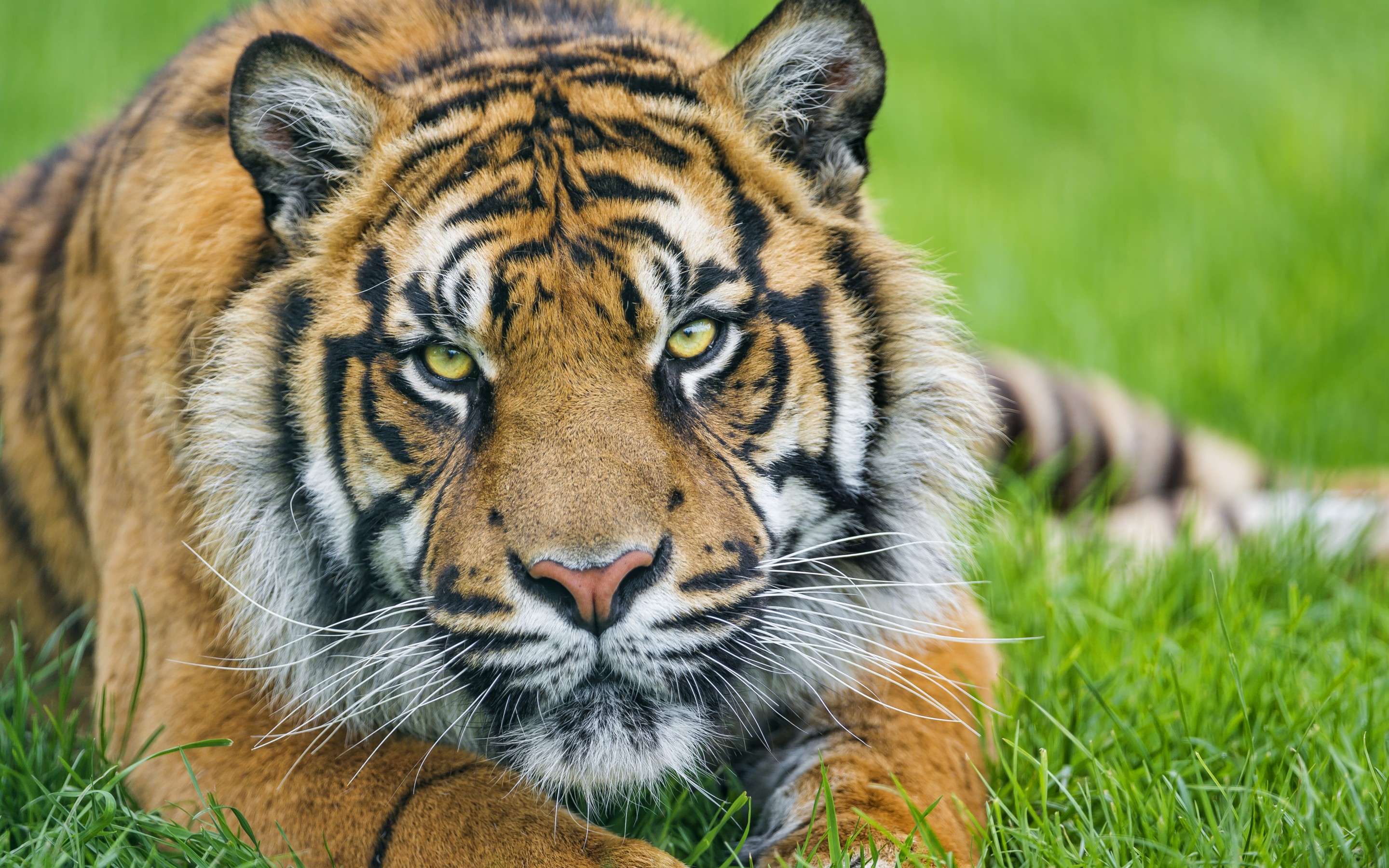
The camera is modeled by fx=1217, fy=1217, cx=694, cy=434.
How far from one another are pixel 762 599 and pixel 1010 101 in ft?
20.1

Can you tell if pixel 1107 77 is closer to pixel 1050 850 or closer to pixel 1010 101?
pixel 1010 101

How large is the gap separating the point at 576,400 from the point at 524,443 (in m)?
0.11

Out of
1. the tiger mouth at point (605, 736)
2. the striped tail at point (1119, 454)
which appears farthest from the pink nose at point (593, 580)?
the striped tail at point (1119, 454)

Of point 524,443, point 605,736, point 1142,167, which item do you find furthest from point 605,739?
point 1142,167

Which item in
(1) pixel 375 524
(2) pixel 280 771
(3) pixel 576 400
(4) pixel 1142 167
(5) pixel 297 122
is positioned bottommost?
(2) pixel 280 771

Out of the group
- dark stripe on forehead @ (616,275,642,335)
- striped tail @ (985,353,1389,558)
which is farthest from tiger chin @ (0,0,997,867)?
striped tail @ (985,353,1389,558)

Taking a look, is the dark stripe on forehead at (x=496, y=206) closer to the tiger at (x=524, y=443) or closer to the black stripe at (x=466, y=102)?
the tiger at (x=524, y=443)

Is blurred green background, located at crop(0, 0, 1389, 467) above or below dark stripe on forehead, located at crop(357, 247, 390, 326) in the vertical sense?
above

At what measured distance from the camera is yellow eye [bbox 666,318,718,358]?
2086 mm

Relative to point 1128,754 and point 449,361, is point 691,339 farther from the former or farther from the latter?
point 1128,754

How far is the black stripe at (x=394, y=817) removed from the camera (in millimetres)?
2020

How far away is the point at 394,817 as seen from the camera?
6.72 feet

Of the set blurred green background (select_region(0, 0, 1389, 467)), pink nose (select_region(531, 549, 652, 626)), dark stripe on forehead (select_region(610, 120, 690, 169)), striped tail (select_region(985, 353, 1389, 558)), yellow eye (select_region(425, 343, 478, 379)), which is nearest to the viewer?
pink nose (select_region(531, 549, 652, 626))

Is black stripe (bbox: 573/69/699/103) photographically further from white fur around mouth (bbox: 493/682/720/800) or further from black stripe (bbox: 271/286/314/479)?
white fur around mouth (bbox: 493/682/720/800)
